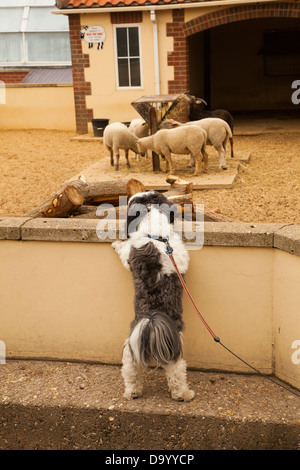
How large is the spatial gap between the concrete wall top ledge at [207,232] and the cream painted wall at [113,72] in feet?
35.7

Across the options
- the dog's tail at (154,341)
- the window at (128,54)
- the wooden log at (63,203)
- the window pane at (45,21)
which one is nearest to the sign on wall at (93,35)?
the window at (128,54)

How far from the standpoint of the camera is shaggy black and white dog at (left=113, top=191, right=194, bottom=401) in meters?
3.78

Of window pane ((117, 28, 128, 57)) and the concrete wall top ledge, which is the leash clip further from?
window pane ((117, 28, 128, 57))

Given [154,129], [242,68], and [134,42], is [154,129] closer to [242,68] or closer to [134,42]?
[134,42]

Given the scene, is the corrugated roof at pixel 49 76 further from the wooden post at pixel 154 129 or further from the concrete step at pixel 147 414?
the concrete step at pixel 147 414

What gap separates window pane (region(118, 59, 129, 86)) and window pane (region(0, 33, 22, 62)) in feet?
21.2

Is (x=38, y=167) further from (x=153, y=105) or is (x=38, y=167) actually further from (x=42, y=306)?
(x=42, y=306)

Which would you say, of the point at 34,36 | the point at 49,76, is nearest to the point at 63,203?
the point at 49,76

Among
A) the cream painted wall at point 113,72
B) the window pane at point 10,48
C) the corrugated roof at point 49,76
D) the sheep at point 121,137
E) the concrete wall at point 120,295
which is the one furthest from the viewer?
the window pane at point 10,48

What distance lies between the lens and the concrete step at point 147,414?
12.9 feet

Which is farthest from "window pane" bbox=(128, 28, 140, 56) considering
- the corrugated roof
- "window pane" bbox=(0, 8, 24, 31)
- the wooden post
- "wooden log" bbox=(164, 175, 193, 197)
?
"wooden log" bbox=(164, 175, 193, 197)

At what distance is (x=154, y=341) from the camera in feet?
12.3

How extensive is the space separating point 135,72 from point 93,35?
1.34m

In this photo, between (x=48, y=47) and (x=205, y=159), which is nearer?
(x=205, y=159)
